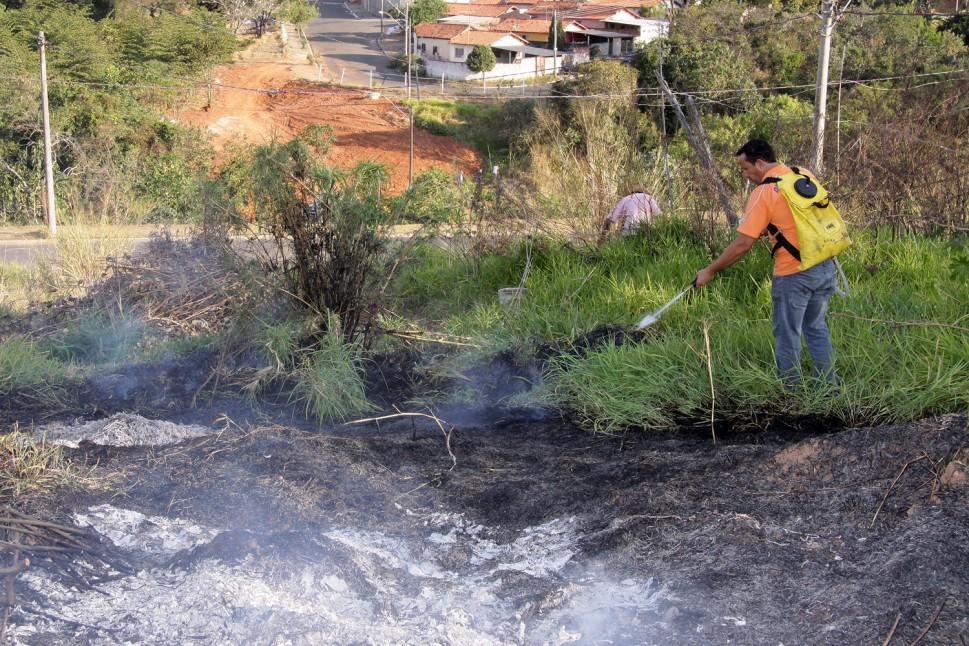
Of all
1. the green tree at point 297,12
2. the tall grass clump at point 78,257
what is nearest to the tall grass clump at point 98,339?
the tall grass clump at point 78,257

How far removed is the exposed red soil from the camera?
3756 cm

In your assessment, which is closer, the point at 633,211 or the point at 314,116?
the point at 633,211

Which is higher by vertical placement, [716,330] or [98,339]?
[716,330]

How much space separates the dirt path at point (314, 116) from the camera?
123ft

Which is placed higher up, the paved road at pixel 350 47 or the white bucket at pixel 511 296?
the paved road at pixel 350 47

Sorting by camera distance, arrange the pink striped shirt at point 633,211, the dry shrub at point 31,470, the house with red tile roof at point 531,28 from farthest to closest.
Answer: the house with red tile roof at point 531,28 → the pink striped shirt at point 633,211 → the dry shrub at point 31,470

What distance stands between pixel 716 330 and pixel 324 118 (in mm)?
37976

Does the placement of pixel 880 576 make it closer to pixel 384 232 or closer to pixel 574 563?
pixel 574 563

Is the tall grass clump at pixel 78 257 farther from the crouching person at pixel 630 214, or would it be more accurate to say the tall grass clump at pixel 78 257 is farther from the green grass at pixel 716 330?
the crouching person at pixel 630 214

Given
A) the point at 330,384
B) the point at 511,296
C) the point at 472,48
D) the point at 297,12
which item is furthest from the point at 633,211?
the point at 297,12

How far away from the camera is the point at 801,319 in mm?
5164

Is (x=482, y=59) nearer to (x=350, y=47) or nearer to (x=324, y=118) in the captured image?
(x=324, y=118)

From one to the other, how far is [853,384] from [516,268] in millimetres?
4367

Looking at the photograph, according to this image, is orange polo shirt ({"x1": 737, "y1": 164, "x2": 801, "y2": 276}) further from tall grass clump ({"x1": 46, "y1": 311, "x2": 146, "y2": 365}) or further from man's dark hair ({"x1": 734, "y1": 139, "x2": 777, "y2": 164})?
tall grass clump ({"x1": 46, "y1": 311, "x2": 146, "y2": 365})
